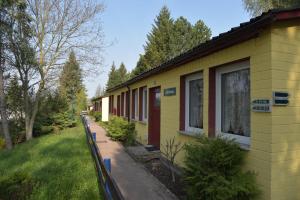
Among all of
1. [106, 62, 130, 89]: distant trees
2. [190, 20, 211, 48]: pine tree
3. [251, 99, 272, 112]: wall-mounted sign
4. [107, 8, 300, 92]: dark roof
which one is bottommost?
[251, 99, 272, 112]: wall-mounted sign

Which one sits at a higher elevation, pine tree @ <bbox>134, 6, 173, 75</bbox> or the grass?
pine tree @ <bbox>134, 6, 173, 75</bbox>

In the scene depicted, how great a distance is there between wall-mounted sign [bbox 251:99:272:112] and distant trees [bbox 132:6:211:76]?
38.5m

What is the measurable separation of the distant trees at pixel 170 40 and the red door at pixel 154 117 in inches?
1268

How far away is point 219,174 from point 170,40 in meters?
41.5

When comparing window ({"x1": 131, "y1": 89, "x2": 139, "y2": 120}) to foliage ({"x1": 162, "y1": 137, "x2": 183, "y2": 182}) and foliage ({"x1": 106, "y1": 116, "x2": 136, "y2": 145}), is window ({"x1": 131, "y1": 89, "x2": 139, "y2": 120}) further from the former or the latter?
foliage ({"x1": 162, "y1": 137, "x2": 183, "y2": 182})

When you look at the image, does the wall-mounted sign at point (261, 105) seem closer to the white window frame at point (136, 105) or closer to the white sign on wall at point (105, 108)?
the white window frame at point (136, 105)

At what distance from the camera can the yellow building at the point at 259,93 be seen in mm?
4117

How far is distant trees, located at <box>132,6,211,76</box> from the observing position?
4347 centimetres

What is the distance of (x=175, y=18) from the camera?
47.3 metres

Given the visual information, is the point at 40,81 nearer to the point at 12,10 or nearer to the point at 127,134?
the point at 12,10

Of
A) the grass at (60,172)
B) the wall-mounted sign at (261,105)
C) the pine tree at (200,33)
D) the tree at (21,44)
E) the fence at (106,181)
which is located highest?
the pine tree at (200,33)

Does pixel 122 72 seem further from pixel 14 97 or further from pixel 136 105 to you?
pixel 136 105

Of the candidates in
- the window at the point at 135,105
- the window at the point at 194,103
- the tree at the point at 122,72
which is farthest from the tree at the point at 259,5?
the tree at the point at 122,72

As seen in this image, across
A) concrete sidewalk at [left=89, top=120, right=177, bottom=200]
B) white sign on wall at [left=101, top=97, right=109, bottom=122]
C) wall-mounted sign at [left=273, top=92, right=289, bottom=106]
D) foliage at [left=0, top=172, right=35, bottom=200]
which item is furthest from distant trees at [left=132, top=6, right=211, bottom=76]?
wall-mounted sign at [left=273, top=92, right=289, bottom=106]
